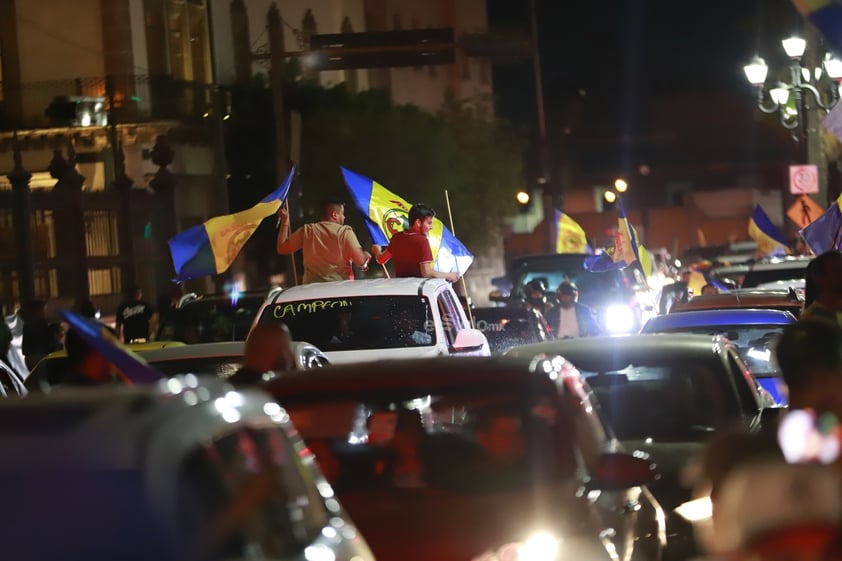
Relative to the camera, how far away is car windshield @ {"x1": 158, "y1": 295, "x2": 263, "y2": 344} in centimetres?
1847

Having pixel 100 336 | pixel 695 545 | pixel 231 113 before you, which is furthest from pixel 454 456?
pixel 231 113

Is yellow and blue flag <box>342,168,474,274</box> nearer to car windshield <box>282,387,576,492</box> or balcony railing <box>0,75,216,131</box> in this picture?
car windshield <box>282,387,576,492</box>

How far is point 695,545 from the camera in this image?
28.4 ft

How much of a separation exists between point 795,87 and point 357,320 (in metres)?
18.2

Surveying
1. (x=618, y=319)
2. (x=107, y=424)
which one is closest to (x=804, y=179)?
(x=618, y=319)

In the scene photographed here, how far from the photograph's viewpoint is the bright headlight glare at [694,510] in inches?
335

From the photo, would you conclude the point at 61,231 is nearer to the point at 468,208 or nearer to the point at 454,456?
the point at 454,456

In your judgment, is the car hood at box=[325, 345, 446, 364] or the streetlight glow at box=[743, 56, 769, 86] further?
the streetlight glow at box=[743, 56, 769, 86]

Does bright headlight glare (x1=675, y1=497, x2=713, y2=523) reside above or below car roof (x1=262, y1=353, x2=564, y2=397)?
below

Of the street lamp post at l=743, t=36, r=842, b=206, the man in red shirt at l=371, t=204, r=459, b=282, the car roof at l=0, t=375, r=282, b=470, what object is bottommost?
the car roof at l=0, t=375, r=282, b=470

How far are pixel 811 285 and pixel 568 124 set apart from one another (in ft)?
263

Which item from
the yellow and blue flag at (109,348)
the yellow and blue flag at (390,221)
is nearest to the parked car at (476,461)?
the yellow and blue flag at (109,348)

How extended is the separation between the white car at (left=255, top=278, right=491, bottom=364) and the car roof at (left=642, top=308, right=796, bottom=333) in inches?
62.8

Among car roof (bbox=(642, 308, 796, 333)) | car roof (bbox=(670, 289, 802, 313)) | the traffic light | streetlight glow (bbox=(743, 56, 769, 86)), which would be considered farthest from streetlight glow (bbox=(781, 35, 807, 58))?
car roof (bbox=(642, 308, 796, 333))
